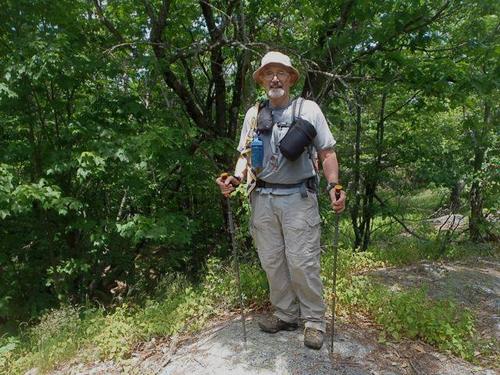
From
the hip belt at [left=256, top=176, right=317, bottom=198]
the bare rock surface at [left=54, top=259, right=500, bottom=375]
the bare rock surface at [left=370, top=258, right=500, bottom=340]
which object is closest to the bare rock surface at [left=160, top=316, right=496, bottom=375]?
the bare rock surface at [left=54, top=259, right=500, bottom=375]

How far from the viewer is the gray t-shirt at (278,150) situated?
344cm

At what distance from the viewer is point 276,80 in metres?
3.45

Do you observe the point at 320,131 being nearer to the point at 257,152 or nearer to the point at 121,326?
the point at 257,152

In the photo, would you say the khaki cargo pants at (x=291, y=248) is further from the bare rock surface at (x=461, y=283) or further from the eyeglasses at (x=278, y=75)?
the bare rock surface at (x=461, y=283)

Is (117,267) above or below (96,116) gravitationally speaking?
below

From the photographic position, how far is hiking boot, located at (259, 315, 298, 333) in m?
3.86

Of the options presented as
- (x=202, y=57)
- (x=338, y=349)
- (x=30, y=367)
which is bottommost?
(x=30, y=367)

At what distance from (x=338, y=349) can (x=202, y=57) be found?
5.78 m

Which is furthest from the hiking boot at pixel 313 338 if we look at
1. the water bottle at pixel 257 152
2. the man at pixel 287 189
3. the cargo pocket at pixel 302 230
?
the water bottle at pixel 257 152

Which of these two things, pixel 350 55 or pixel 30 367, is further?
pixel 350 55

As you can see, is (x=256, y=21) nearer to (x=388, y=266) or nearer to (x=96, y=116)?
(x=96, y=116)

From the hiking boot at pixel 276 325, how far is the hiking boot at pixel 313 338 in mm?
304

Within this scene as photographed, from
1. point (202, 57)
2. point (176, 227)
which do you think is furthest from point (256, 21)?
point (176, 227)

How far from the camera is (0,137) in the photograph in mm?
5719
